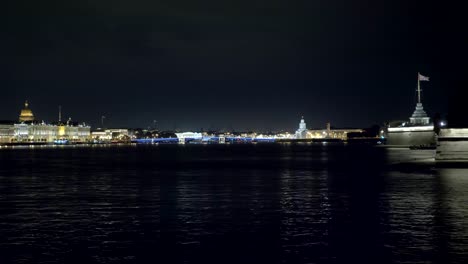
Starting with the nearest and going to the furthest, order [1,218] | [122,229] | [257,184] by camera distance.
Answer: [122,229], [1,218], [257,184]

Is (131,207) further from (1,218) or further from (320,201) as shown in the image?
(320,201)

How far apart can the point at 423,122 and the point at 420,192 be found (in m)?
140

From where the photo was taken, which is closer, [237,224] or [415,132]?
[237,224]

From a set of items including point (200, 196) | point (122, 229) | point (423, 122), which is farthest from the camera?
point (423, 122)

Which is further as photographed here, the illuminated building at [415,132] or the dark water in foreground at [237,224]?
the illuminated building at [415,132]

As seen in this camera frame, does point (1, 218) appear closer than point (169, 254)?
No

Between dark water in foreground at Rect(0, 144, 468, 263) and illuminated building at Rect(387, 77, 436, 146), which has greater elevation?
illuminated building at Rect(387, 77, 436, 146)

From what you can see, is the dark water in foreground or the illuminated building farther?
the illuminated building

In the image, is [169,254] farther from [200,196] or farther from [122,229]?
[200,196]

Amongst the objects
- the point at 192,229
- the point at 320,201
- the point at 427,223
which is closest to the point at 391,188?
the point at 320,201

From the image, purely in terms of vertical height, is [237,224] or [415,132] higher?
[415,132]

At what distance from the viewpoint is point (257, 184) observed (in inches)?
1905

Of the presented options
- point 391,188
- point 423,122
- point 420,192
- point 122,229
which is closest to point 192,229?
point 122,229

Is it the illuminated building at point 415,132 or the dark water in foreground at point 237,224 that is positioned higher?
the illuminated building at point 415,132
